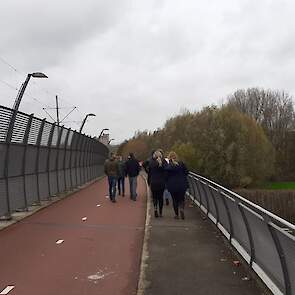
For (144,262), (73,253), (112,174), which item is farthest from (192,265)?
(112,174)

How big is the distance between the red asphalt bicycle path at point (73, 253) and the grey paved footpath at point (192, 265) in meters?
0.29

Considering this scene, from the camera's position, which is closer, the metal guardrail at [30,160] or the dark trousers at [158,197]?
the metal guardrail at [30,160]

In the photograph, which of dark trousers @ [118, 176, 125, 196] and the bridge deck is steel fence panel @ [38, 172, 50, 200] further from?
dark trousers @ [118, 176, 125, 196]

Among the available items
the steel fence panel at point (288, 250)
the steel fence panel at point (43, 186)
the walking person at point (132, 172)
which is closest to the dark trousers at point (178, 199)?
the steel fence panel at point (43, 186)

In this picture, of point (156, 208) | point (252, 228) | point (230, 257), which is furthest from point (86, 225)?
point (252, 228)

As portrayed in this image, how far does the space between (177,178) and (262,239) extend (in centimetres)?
627

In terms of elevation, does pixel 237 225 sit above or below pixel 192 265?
above

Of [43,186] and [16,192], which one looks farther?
[43,186]

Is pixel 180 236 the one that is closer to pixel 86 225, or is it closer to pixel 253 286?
pixel 86 225

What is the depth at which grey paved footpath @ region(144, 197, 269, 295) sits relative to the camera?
21.7ft

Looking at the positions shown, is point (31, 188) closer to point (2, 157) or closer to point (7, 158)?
point (7, 158)

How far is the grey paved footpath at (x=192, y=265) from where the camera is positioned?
662cm

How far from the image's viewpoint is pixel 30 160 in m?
15.4

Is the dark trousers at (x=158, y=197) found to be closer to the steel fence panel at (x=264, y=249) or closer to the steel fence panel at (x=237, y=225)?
the steel fence panel at (x=237, y=225)
